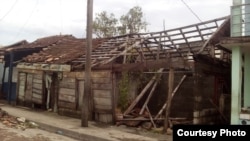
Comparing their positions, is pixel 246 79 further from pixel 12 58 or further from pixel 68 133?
pixel 12 58

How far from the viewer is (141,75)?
54.5 ft

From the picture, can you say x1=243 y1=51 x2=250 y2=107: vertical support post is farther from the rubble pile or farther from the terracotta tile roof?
the terracotta tile roof

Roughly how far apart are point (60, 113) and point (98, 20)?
15830 mm

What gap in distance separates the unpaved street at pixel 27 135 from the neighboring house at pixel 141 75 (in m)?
2.94

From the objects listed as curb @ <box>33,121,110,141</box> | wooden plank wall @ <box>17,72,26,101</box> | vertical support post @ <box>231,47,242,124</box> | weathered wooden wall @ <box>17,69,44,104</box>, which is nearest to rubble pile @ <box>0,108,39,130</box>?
curb @ <box>33,121,110,141</box>

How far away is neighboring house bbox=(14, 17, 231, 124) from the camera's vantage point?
13.2 m

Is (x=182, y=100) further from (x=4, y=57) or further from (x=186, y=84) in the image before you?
(x=4, y=57)

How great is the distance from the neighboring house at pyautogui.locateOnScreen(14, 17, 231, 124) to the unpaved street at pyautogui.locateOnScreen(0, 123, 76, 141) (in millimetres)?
2943

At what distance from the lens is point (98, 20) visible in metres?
31.7

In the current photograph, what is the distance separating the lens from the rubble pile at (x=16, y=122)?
13.8 meters

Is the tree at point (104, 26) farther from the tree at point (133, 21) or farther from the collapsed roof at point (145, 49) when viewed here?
the collapsed roof at point (145, 49)

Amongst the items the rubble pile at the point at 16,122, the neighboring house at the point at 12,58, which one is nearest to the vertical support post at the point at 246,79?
the rubble pile at the point at 16,122

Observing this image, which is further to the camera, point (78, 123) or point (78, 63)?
point (78, 63)

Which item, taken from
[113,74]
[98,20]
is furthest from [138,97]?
[98,20]
